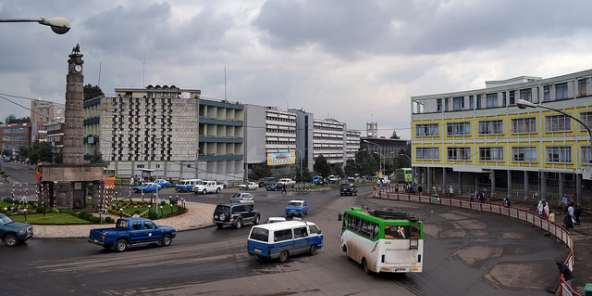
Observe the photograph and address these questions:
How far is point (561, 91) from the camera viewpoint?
43.0 meters

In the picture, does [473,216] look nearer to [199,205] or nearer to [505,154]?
[505,154]

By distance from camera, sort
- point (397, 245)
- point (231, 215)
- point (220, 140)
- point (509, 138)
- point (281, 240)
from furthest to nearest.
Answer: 1. point (220, 140)
2. point (509, 138)
3. point (231, 215)
4. point (281, 240)
5. point (397, 245)

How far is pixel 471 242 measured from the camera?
2558cm

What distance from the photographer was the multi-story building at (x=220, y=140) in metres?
84.0

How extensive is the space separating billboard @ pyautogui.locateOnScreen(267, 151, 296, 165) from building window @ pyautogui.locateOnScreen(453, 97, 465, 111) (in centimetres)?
5592

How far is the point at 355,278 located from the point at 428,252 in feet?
24.2

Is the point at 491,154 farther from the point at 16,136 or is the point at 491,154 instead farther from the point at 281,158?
the point at 16,136

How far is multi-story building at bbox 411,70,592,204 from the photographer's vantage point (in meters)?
41.4

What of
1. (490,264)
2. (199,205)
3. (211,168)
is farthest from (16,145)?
(490,264)

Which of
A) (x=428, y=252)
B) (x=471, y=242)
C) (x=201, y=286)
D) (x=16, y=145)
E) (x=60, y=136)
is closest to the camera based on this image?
(x=201, y=286)

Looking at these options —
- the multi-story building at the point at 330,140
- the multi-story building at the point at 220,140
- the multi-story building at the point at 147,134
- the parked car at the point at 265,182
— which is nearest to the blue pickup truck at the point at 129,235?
the parked car at the point at 265,182

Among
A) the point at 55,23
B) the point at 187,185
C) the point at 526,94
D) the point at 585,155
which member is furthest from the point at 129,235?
the point at 526,94

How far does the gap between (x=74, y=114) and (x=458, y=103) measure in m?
45.1

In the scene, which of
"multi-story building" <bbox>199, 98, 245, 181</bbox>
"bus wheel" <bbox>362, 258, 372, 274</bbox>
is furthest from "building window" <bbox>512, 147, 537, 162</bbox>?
"multi-story building" <bbox>199, 98, 245, 181</bbox>
